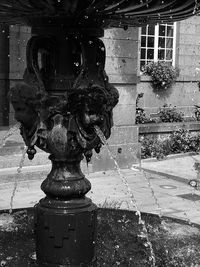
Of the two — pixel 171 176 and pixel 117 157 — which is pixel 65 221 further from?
pixel 117 157

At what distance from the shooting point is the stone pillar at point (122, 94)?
10.8 m

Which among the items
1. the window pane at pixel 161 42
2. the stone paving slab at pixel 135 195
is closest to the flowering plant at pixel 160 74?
the window pane at pixel 161 42

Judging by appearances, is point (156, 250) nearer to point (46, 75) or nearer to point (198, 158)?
point (46, 75)

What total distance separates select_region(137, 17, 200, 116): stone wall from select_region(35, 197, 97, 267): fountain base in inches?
472

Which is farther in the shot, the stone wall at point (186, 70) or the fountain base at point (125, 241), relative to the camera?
the stone wall at point (186, 70)

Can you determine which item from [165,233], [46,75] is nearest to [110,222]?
[165,233]

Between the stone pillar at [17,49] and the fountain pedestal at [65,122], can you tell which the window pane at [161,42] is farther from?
the fountain pedestal at [65,122]

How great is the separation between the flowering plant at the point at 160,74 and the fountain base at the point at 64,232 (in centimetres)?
1190

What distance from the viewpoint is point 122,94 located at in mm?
11180

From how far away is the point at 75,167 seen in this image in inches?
168

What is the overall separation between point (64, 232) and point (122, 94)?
285 inches

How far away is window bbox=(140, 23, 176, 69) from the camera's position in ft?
56.6

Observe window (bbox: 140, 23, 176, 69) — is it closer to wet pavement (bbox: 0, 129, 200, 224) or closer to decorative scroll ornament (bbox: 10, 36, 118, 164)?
wet pavement (bbox: 0, 129, 200, 224)

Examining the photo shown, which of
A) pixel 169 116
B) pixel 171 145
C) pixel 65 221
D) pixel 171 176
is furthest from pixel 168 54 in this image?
pixel 65 221
